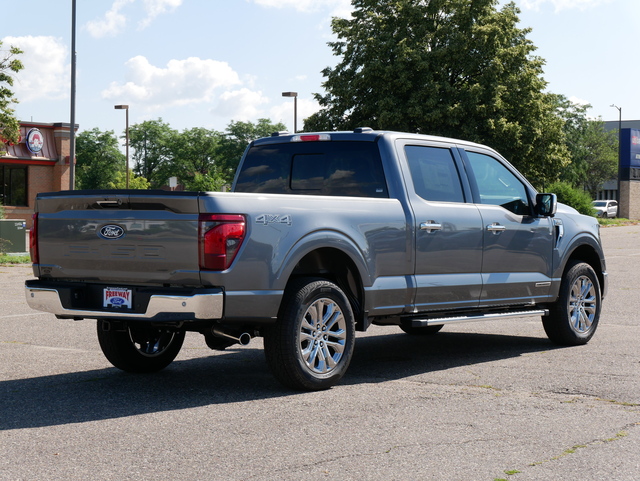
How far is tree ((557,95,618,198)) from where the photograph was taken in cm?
9169

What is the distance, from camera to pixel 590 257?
10156mm

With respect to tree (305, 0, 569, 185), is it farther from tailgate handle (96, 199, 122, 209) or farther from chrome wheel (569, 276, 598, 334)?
tailgate handle (96, 199, 122, 209)

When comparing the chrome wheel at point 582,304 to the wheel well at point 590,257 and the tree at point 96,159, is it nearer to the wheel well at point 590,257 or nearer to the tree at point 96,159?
the wheel well at point 590,257

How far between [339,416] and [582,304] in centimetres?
456

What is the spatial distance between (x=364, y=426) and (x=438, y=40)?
1787 inches

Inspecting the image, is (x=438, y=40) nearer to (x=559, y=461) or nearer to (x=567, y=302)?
(x=567, y=302)

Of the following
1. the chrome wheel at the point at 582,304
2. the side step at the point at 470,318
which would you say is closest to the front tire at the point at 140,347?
the side step at the point at 470,318

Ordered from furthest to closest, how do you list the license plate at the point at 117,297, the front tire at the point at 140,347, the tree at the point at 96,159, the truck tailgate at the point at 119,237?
the tree at the point at 96,159
the front tire at the point at 140,347
the license plate at the point at 117,297
the truck tailgate at the point at 119,237

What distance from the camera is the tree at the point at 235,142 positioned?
108562 mm

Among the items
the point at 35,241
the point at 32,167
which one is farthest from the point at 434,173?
the point at 32,167

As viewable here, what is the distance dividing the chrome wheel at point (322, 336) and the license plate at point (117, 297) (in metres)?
1.28

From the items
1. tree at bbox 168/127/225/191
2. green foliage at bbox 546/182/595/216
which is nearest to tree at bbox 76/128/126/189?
tree at bbox 168/127/225/191

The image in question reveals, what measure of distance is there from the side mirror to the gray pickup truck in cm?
2

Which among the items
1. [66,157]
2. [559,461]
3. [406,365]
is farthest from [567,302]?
[66,157]
